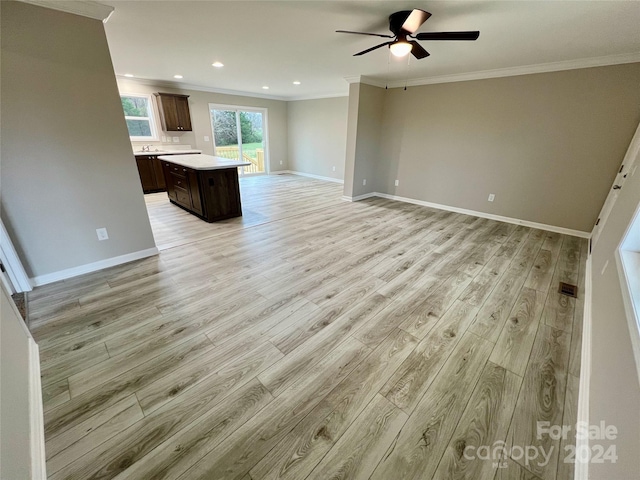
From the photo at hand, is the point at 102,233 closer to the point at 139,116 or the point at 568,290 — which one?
the point at 139,116

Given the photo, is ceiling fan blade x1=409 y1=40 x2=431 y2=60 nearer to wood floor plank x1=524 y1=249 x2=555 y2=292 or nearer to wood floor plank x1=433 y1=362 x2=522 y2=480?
wood floor plank x1=524 y1=249 x2=555 y2=292

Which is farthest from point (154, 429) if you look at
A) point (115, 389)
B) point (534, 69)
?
point (534, 69)

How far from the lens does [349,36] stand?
8.75 feet

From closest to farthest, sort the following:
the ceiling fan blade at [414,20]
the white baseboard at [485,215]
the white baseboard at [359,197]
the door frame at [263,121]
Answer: the ceiling fan blade at [414,20] < the white baseboard at [485,215] < the white baseboard at [359,197] < the door frame at [263,121]

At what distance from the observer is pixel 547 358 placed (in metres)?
1.65

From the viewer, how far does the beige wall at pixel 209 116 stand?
216 inches

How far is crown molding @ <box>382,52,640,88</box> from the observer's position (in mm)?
2996

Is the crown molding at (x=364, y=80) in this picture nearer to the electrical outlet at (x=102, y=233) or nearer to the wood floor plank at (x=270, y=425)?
the electrical outlet at (x=102, y=233)

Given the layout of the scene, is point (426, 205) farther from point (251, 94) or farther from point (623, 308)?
point (251, 94)

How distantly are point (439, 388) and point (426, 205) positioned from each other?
4.28 m

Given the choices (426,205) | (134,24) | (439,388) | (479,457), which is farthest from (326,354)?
(426,205)

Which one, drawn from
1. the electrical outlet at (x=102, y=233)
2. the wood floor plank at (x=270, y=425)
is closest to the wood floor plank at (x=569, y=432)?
the wood floor plank at (x=270, y=425)

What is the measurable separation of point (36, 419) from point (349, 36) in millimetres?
3703

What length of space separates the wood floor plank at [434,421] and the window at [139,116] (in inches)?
273
